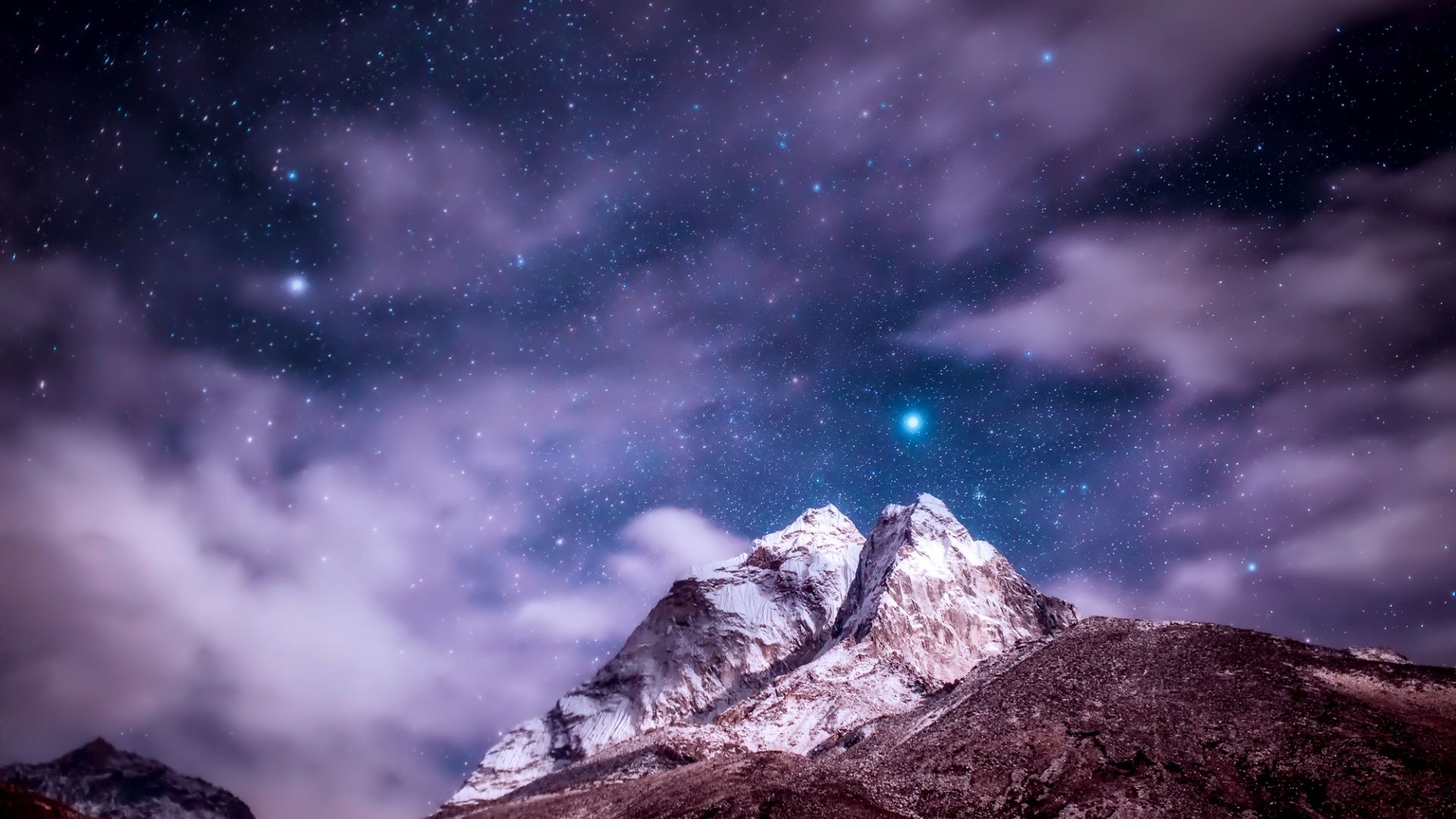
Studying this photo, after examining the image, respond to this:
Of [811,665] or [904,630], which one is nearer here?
[811,665]

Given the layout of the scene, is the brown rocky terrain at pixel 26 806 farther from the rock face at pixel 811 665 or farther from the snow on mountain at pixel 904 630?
the snow on mountain at pixel 904 630

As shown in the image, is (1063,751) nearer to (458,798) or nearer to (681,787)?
(681,787)

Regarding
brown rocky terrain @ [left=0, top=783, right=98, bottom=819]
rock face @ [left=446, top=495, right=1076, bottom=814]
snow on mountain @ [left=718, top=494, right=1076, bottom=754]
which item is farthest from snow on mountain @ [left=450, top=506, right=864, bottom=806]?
brown rocky terrain @ [left=0, top=783, right=98, bottom=819]

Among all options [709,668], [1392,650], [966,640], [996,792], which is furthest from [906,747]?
[709,668]

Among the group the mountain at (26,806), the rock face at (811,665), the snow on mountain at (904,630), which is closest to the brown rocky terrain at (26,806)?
the mountain at (26,806)

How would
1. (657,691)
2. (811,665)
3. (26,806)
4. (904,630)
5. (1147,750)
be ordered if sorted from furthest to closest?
1. (657,691)
2. (904,630)
3. (811,665)
4. (1147,750)
5. (26,806)

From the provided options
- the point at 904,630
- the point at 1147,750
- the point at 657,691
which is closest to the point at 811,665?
the point at 904,630

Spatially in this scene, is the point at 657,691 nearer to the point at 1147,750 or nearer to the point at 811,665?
the point at 811,665
